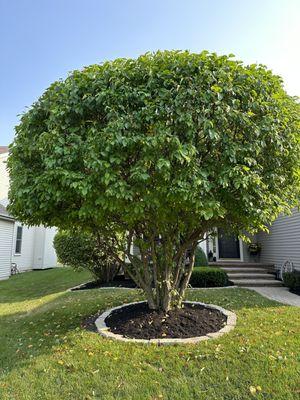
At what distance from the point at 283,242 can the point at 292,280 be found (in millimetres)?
2172

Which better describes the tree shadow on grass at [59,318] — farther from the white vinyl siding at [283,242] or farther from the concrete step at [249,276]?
the white vinyl siding at [283,242]

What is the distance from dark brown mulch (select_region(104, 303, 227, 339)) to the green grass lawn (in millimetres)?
332

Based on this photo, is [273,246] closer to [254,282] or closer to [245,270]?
[245,270]

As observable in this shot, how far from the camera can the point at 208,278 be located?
827 cm

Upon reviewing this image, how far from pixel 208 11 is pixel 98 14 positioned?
257cm

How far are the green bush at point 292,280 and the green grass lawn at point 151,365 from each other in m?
3.14

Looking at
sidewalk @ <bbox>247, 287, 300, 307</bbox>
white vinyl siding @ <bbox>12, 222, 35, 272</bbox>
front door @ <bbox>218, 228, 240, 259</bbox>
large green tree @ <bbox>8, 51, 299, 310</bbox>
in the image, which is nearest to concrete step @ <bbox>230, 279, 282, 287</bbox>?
sidewalk @ <bbox>247, 287, 300, 307</bbox>

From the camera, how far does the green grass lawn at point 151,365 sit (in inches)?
107

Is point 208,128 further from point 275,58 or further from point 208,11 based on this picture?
point 208,11

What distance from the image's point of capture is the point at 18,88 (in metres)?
8.68

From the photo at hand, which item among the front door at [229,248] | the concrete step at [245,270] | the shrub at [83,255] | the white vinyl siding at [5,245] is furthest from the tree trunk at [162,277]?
the white vinyl siding at [5,245]

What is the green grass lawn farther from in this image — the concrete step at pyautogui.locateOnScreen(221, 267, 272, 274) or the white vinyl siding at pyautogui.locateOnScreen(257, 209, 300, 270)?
the concrete step at pyautogui.locateOnScreen(221, 267, 272, 274)

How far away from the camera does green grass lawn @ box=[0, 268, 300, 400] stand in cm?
272

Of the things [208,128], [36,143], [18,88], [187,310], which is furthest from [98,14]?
[187,310]
